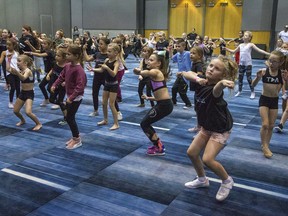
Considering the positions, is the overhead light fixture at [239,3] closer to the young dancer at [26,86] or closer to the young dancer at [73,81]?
the young dancer at [26,86]

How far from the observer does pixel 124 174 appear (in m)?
4.09

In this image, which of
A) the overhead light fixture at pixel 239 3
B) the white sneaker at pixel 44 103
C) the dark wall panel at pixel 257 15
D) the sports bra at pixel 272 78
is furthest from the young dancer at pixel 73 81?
the overhead light fixture at pixel 239 3

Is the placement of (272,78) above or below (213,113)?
above

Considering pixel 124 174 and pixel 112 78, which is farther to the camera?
pixel 112 78

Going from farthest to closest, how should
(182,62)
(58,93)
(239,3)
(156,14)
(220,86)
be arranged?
(156,14) → (239,3) → (182,62) → (58,93) → (220,86)

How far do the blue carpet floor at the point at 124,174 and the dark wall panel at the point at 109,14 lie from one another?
18267 mm

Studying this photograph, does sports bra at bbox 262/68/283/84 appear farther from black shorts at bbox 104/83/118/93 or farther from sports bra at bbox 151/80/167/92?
black shorts at bbox 104/83/118/93

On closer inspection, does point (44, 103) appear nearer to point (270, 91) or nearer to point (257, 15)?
point (270, 91)

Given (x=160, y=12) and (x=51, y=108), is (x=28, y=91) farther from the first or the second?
(x=160, y=12)

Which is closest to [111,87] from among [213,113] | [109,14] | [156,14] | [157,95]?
[157,95]

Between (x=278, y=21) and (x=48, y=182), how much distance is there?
60.6 ft

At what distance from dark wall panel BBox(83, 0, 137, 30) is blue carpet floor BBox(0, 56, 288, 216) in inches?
719

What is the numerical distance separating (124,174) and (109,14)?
21640 millimetres

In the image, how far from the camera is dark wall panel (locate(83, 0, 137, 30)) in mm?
23391
